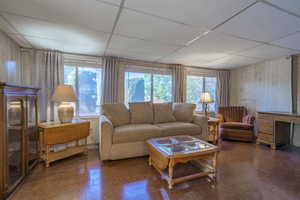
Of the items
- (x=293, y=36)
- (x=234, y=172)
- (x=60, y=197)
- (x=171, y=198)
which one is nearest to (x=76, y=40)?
(x=60, y=197)

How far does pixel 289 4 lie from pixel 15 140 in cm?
345

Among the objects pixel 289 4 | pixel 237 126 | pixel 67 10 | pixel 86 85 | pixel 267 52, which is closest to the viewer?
pixel 289 4

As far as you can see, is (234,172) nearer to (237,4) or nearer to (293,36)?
(237,4)

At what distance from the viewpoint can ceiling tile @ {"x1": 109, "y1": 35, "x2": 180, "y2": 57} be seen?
237 centimetres

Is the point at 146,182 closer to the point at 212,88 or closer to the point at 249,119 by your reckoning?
the point at 249,119

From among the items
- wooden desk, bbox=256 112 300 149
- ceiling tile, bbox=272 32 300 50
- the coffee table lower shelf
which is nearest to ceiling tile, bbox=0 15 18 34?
the coffee table lower shelf

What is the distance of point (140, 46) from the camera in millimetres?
2652

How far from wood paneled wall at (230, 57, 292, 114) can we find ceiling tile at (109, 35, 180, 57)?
282 centimetres

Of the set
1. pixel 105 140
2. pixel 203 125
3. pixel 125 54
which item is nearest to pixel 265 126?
pixel 203 125

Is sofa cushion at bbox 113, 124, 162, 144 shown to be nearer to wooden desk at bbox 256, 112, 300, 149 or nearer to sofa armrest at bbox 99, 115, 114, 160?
sofa armrest at bbox 99, 115, 114, 160

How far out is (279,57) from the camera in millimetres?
3338

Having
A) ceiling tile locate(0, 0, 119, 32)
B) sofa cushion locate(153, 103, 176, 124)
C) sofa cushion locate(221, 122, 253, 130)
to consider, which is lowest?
sofa cushion locate(221, 122, 253, 130)

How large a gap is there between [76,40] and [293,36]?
3.58 meters

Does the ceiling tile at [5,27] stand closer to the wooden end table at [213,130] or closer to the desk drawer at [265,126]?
the wooden end table at [213,130]
